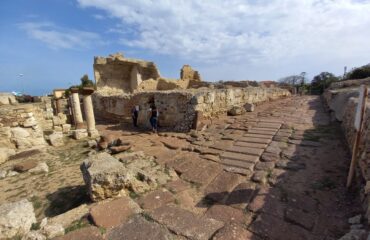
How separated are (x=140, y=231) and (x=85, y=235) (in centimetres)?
59

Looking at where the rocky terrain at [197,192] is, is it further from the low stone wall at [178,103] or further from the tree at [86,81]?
the tree at [86,81]

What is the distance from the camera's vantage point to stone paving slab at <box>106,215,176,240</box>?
2.23 m

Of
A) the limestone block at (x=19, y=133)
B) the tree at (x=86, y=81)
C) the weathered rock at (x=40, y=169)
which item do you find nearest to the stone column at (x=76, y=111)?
the limestone block at (x=19, y=133)

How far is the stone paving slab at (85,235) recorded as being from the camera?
2.22m

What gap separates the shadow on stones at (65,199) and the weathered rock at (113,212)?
532mm

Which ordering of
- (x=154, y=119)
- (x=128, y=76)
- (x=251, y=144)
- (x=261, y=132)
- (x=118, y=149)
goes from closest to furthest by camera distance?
(x=251, y=144) → (x=118, y=149) → (x=261, y=132) → (x=154, y=119) → (x=128, y=76)

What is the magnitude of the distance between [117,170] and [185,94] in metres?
4.69

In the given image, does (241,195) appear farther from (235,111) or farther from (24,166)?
(235,111)

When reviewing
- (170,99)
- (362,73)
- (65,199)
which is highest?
(362,73)

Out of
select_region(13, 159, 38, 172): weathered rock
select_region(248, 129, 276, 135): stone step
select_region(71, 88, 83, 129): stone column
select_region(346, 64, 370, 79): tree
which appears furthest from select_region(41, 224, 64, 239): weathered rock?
select_region(346, 64, 370, 79): tree

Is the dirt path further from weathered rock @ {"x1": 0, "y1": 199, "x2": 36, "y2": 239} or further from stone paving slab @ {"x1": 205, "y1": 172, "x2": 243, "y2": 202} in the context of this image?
weathered rock @ {"x1": 0, "y1": 199, "x2": 36, "y2": 239}

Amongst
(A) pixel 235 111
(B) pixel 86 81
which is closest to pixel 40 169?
(A) pixel 235 111

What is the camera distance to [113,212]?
2.64 meters

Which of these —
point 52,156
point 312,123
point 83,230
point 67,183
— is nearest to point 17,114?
point 52,156
